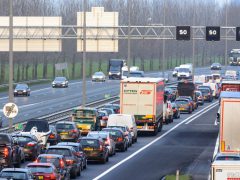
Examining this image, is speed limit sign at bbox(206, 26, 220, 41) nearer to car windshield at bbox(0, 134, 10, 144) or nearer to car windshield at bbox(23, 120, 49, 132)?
car windshield at bbox(23, 120, 49, 132)

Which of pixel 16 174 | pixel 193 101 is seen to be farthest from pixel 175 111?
pixel 16 174

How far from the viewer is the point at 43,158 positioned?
4119 centimetres

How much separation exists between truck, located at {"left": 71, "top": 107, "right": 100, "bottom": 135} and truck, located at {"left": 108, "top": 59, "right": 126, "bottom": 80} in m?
82.4

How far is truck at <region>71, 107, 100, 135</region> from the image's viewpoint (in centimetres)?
6506

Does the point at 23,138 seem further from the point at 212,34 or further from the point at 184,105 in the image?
the point at 184,105

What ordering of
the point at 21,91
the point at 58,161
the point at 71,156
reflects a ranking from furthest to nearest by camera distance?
the point at 21,91
the point at 71,156
the point at 58,161

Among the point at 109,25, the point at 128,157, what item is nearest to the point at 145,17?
the point at 109,25

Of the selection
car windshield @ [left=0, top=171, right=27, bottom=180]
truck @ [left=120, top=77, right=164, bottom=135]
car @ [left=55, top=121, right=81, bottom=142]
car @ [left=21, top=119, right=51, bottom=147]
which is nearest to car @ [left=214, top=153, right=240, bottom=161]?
car windshield @ [left=0, top=171, right=27, bottom=180]

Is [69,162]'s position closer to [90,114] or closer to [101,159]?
[101,159]

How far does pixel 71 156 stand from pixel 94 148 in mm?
5615

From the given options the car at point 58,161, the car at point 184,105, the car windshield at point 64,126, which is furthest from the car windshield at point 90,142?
the car at point 184,105

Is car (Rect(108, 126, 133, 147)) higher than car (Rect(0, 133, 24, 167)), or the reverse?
car (Rect(0, 133, 24, 167))

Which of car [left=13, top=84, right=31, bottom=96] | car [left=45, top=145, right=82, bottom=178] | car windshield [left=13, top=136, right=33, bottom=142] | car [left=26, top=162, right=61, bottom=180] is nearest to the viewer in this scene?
car [left=26, top=162, right=61, bottom=180]

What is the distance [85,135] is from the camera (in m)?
64.8
